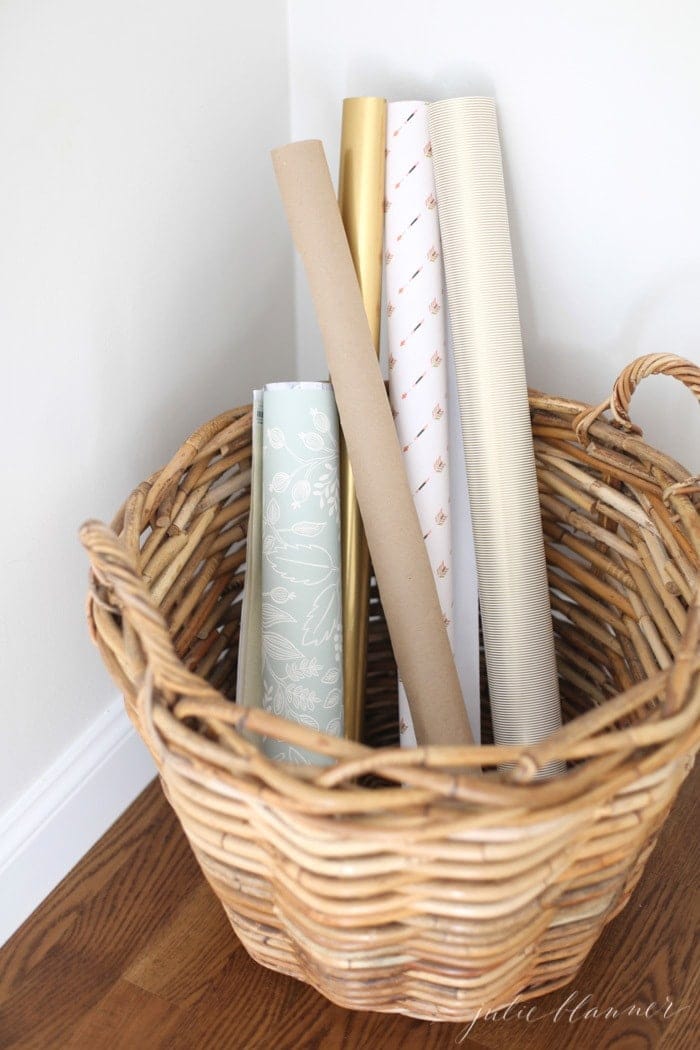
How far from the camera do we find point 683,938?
2.60 ft

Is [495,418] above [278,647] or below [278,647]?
above

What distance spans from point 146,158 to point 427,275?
244 millimetres

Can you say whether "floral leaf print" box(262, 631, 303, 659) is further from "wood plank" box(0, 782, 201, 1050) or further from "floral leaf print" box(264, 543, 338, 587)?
"wood plank" box(0, 782, 201, 1050)

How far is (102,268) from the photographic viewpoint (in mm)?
775

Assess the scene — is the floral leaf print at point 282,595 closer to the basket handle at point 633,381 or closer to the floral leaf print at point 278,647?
the floral leaf print at point 278,647

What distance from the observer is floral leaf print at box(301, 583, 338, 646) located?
793 mm

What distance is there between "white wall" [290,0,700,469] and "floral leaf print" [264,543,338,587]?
1.02 ft

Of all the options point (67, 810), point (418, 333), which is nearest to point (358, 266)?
point (418, 333)

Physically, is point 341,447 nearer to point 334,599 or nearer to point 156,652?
point 334,599

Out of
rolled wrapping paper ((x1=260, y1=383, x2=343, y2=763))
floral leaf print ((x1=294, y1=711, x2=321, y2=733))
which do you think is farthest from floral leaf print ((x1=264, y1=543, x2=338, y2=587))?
floral leaf print ((x1=294, y1=711, x2=321, y2=733))

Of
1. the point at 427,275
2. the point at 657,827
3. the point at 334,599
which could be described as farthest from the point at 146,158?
the point at 657,827

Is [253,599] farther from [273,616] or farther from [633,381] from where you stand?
→ [633,381]

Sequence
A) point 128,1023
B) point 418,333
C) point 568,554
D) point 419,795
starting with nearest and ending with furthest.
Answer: point 419,795
point 128,1023
point 418,333
point 568,554

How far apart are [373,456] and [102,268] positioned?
253 mm
